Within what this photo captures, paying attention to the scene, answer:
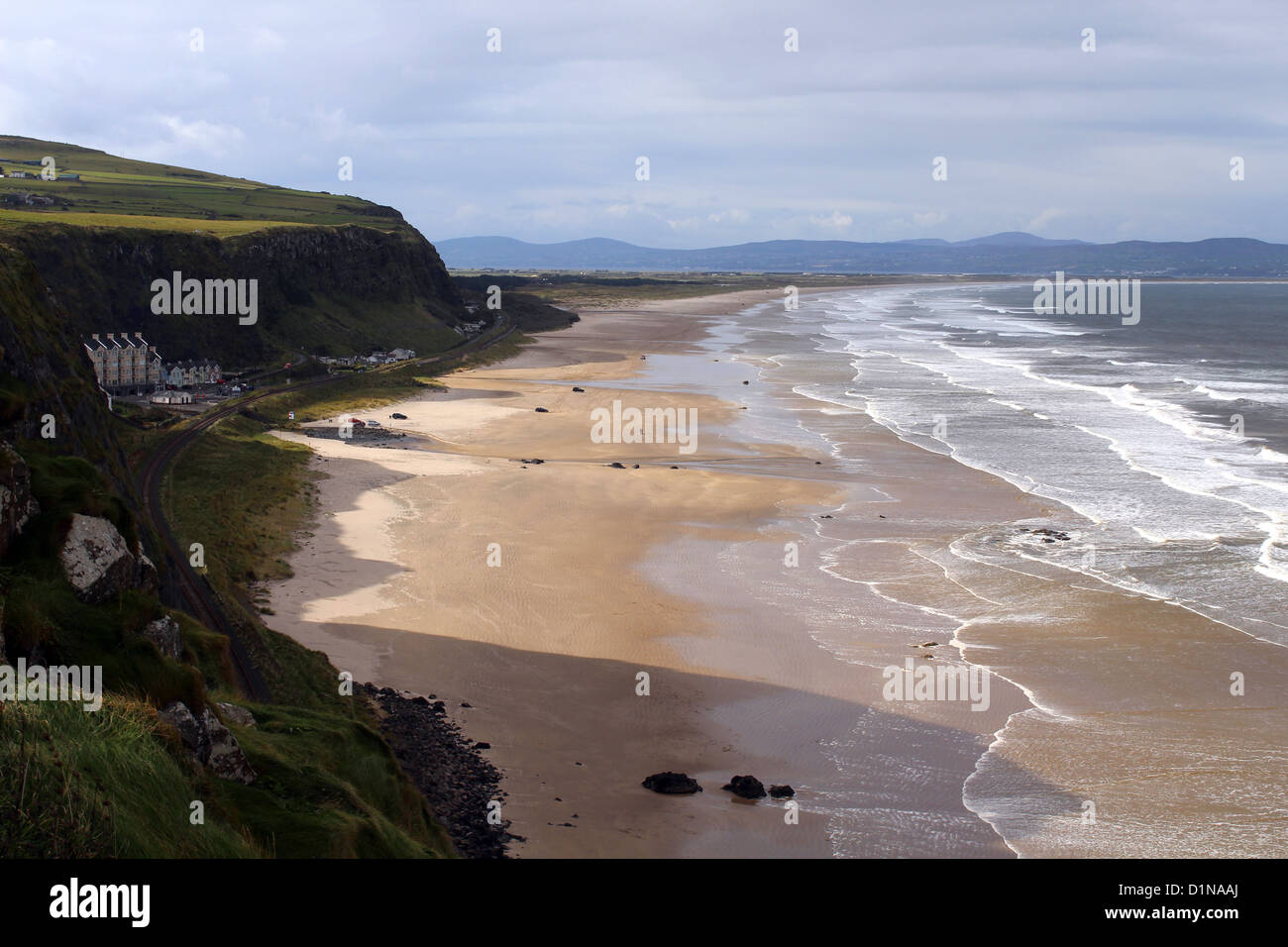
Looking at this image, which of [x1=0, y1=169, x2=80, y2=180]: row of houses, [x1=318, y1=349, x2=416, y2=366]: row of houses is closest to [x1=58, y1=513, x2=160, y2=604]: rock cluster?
[x1=318, y1=349, x2=416, y2=366]: row of houses

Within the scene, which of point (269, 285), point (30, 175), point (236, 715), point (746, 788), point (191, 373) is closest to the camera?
point (236, 715)

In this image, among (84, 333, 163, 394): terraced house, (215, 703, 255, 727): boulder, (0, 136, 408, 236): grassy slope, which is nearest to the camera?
(215, 703, 255, 727): boulder

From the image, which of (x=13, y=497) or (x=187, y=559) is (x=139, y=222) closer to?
(x=187, y=559)

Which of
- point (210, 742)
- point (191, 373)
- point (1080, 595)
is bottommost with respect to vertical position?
point (1080, 595)

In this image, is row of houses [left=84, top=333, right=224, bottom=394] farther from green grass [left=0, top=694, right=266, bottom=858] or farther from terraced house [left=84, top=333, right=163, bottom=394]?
green grass [left=0, top=694, right=266, bottom=858]

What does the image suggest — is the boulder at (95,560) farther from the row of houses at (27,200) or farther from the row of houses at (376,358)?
the row of houses at (27,200)

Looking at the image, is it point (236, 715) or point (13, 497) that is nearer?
point (13, 497)

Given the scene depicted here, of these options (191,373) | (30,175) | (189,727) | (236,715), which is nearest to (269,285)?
(191,373)
